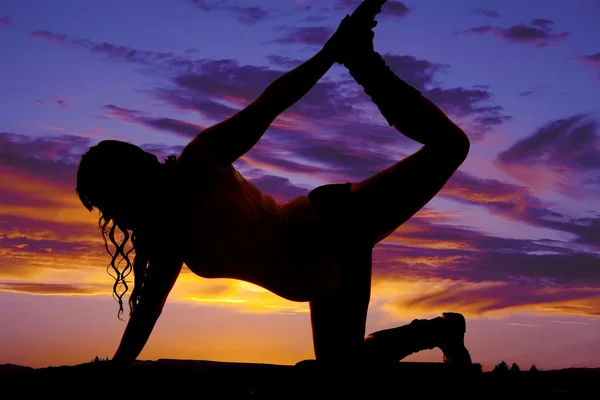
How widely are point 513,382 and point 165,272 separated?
215 cm

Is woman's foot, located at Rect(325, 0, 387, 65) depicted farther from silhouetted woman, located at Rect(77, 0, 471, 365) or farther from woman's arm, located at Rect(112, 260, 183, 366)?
woman's arm, located at Rect(112, 260, 183, 366)

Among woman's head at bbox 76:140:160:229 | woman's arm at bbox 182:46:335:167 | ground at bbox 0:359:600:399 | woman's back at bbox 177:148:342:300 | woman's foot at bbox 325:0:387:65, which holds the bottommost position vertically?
ground at bbox 0:359:600:399

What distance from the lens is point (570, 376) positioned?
4.19 m

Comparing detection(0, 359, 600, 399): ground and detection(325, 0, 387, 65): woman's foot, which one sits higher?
detection(325, 0, 387, 65): woman's foot

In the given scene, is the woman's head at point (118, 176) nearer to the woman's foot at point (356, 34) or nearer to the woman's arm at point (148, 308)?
the woman's arm at point (148, 308)

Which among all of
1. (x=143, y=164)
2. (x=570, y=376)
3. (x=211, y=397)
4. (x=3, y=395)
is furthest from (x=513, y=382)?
(x=3, y=395)

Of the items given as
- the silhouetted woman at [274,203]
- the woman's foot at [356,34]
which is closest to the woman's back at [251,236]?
the silhouetted woman at [274,203]

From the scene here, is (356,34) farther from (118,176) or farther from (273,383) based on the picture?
(273,383)

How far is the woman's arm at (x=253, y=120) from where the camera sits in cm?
319

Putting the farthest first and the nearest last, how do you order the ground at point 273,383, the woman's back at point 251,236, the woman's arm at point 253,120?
the woman's back at point 251,236
the woman's arm at point 253,120
the ground at point 273,383

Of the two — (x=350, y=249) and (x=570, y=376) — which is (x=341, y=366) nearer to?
(x=350, y=249)

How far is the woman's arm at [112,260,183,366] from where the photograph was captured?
374 centimetres

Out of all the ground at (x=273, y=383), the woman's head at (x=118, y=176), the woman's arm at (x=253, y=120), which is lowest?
the ground at (x=273, y=383)

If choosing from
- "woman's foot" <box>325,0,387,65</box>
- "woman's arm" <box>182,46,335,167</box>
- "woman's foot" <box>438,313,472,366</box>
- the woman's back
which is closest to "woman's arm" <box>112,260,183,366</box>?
the woman's back
